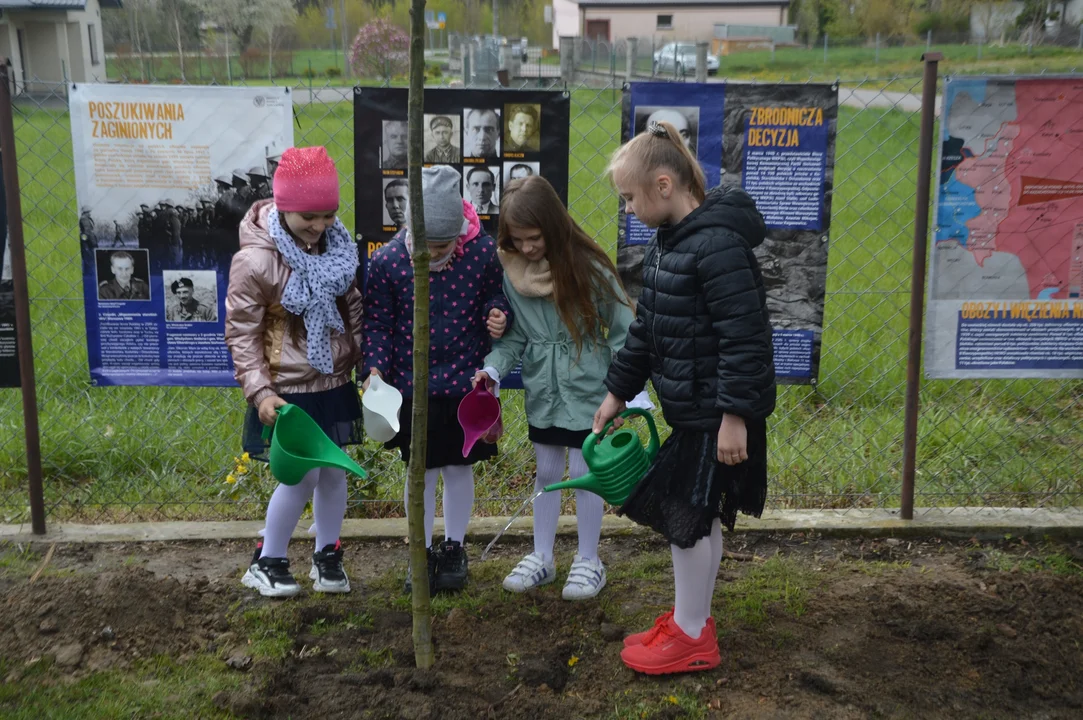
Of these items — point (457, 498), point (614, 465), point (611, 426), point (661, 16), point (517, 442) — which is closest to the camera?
point (614, 465)

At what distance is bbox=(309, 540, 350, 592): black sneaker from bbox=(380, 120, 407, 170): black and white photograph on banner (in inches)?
52.9

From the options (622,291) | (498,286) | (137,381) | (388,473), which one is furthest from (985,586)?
(137,381)

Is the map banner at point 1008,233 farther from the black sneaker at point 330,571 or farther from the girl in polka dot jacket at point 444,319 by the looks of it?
the black sneaker at point 330,571

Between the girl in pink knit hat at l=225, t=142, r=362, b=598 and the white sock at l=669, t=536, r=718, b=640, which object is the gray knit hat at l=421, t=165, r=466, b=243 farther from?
the white sock at l=669, t=536, r=718, b=640

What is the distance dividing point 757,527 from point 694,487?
128cm

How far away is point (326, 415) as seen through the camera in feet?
9.94

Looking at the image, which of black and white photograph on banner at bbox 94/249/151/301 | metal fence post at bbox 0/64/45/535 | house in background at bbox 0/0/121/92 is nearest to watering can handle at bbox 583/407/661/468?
black and white photograph on banner at bbox 94/249/151/301

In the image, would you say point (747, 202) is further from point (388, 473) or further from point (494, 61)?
point (494, 61)

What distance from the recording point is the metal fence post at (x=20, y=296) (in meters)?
3.29

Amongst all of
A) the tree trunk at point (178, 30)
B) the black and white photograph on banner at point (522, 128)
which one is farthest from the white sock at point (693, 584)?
the tree trunk at point (178, 30)

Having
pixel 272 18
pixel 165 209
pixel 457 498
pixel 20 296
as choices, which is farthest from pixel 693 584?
pixel 272 18

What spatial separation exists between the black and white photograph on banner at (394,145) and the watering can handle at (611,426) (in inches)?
50.2

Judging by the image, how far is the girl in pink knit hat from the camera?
2830mm

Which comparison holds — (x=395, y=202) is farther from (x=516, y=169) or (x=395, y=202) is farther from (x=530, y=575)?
(x=530, y=575)
